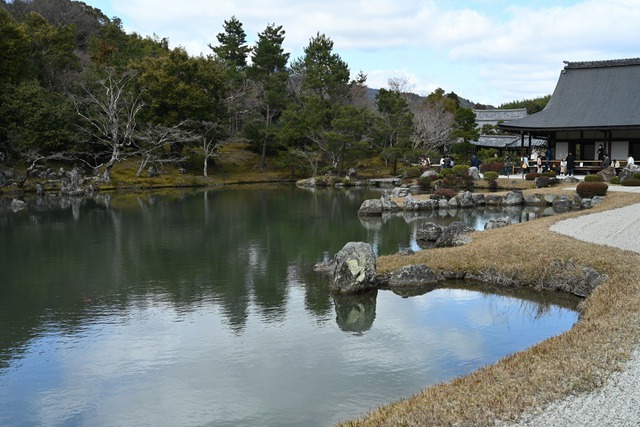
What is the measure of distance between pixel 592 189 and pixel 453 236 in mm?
12368

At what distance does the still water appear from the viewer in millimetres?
7352

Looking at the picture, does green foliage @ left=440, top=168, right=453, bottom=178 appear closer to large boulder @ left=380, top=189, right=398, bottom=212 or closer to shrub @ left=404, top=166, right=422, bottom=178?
shrub @ left=404, top=166, right=422, bottom=178

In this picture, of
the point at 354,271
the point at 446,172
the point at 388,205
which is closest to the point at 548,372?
the point at 354,271

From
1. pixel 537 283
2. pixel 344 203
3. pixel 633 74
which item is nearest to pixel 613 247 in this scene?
pixel 537 283

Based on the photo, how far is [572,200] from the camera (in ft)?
85.1

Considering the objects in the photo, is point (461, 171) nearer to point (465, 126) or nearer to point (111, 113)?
point (465, 126)

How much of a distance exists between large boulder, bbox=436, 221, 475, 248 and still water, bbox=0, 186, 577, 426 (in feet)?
4.40

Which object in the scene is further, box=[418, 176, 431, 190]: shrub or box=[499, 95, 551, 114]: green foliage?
box=[499, 95, 551, 114]: green foliage

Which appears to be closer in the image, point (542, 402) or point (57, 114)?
point (542, 402)

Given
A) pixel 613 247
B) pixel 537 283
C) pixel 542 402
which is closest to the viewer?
pixel 542 402

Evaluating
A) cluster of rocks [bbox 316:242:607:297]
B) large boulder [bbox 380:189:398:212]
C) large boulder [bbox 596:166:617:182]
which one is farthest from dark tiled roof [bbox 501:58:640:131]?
cluster of rocks [bbox 316:242:607:297]

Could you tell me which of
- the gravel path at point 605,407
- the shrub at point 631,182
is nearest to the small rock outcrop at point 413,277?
the gravel path at point 605,407

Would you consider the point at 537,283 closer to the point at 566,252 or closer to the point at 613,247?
the point at 566,252

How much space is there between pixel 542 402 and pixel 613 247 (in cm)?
889
